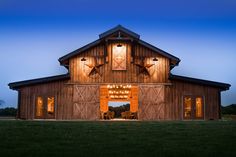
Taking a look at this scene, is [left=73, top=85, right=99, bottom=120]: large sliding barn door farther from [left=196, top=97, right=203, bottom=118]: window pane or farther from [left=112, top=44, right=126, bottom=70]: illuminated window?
[left=196, top=97, right=203, bottom=118]: window pane

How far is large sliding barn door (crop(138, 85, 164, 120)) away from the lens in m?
24.2

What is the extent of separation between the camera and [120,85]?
24.3m

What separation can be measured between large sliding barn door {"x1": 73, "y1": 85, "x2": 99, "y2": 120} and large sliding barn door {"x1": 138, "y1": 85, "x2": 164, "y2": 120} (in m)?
2.97

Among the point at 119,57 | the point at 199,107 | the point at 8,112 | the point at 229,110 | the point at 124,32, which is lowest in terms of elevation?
the point at 8,112

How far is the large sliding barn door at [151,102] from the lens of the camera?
24.2 metres

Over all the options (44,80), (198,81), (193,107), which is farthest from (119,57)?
(193,107)

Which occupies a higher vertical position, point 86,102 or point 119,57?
point 119,57

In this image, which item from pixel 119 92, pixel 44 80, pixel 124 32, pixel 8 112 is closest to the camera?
pixel 44 80

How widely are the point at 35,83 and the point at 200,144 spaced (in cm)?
1806

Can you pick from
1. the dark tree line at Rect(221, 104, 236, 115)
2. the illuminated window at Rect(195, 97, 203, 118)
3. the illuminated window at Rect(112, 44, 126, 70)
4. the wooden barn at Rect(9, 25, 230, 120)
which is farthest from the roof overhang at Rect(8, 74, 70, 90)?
the dark tree line at Rect(221, 104, 236, 115)

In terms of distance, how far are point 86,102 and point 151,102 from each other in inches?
172

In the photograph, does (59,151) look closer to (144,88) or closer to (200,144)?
(200,144)

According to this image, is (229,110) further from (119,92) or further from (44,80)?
(44,80)

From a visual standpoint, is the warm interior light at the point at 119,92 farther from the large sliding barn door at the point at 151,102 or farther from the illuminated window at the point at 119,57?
the large sliding barn door at the point at 151,102
